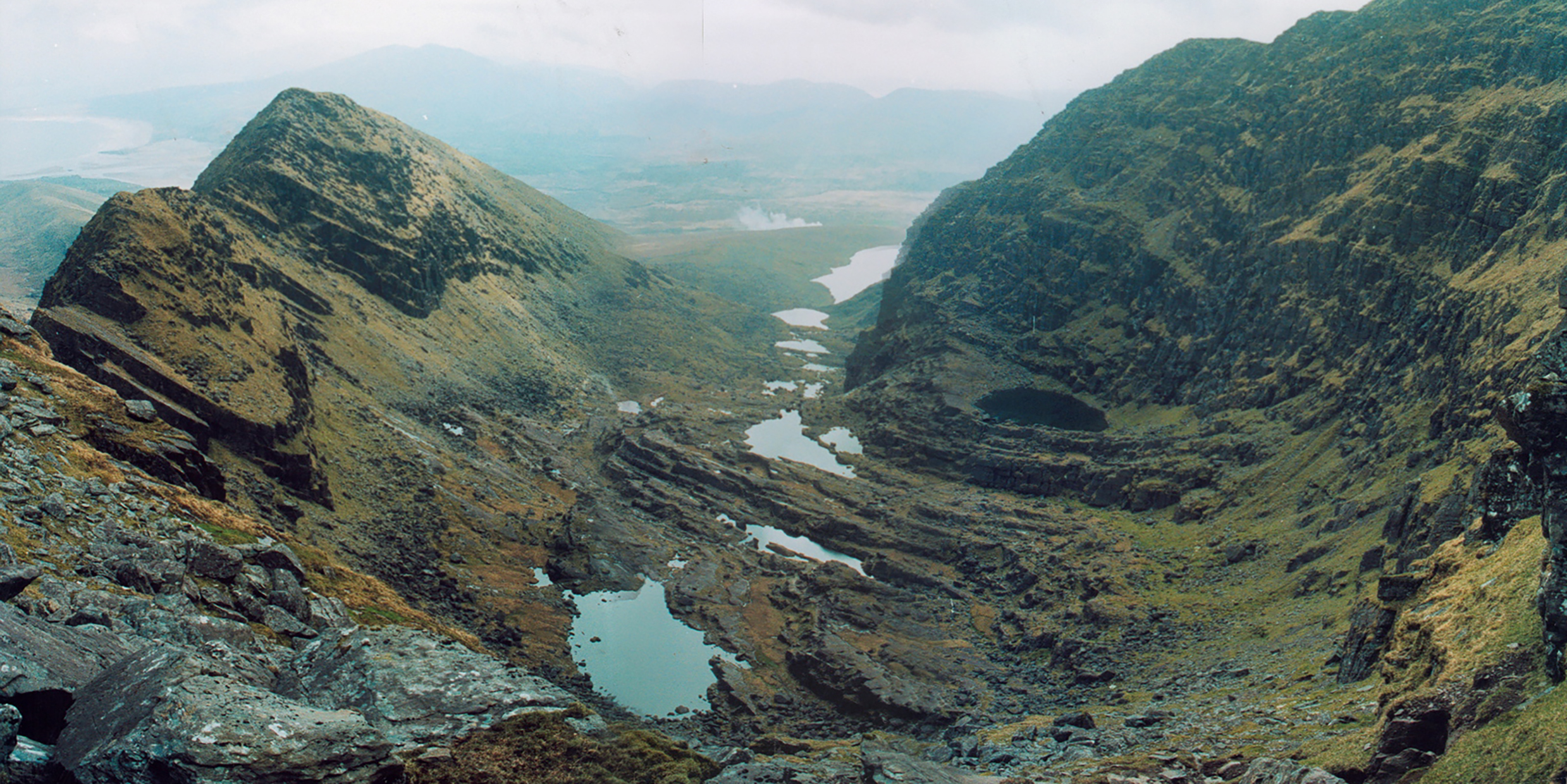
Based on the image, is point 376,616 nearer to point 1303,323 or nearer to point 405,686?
point 405,686

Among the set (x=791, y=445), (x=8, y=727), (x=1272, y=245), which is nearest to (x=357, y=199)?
(x=791, y=445)

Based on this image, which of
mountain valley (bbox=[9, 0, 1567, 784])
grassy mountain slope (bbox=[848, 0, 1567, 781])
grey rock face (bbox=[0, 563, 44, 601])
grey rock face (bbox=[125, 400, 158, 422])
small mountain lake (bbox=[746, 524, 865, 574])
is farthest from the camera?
small mountain lake (bbox=[746, 524, 865, 574])

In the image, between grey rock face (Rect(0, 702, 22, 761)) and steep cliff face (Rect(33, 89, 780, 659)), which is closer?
grey rock face (Rect(0, 702, 22, 761))

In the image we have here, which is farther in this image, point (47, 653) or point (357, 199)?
point (357, 199)

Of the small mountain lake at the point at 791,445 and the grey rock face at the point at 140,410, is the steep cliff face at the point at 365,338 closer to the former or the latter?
the grey rock face at the point at 140,410

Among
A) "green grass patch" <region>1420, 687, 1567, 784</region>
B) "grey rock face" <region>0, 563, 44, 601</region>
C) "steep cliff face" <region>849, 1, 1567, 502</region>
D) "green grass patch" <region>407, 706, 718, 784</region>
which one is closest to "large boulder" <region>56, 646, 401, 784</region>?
"green grass patch" <region>407, 706, 718, 784</region>

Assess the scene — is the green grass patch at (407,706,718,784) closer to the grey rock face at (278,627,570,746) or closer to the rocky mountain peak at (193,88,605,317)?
the grey rock face at (278,627,570,746)
